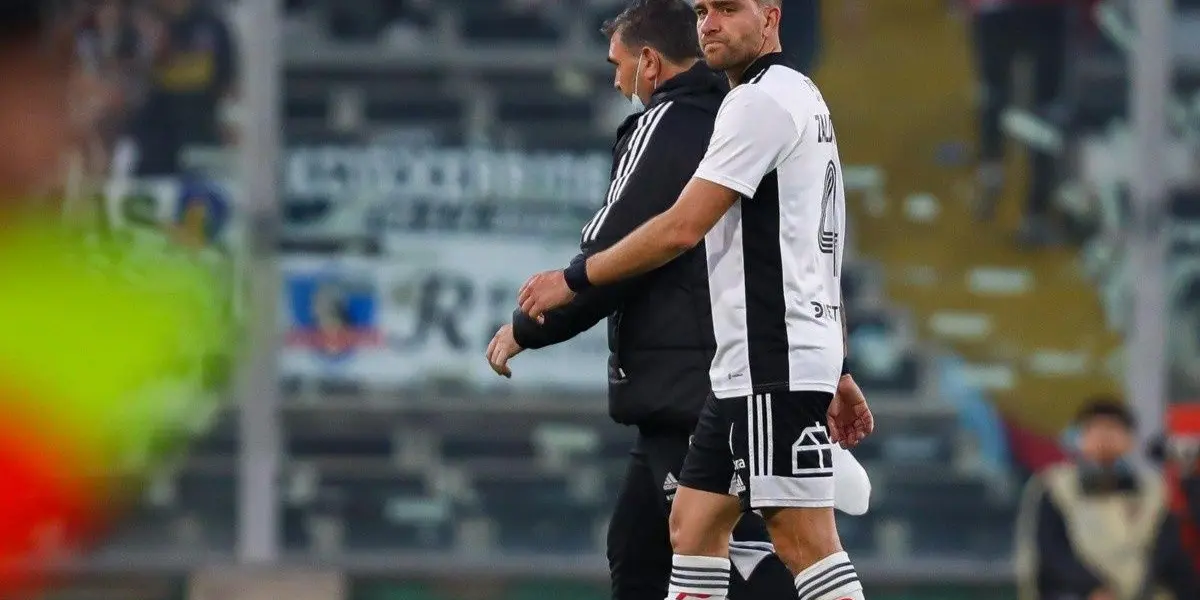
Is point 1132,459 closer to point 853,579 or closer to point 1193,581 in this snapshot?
point 1193,581

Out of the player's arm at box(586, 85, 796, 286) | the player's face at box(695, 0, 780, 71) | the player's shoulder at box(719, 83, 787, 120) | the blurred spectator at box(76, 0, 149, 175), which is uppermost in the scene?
the blurred spectator at box(76, 0, 149, 175)

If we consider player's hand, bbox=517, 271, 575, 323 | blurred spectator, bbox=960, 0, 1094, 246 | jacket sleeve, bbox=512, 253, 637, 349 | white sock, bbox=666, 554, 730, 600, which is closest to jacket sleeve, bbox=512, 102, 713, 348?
jacket sleeve, bbox=512, 253, 637, 349

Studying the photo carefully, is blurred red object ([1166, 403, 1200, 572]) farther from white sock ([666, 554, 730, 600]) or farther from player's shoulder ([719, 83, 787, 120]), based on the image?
player's shoulder ([719, 83, 787, 120])

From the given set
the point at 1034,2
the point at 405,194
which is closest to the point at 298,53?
the point at 405,194

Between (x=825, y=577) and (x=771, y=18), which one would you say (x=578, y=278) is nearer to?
(x=771, y=18)

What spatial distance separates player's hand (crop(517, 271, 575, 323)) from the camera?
4695 mm

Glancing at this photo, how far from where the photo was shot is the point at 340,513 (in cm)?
1148

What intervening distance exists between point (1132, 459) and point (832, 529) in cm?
706

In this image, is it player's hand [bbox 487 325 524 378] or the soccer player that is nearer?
the soccer player

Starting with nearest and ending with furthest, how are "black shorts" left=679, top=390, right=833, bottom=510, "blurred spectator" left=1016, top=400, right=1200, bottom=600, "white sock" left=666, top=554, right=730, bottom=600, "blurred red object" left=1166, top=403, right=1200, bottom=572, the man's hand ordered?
1. "black shorts" left=679, top=390, right=833, bottom=510
2. "white sock" left=666, top=554, right=730, bottom=600
3. the man's hand
4. "blurred spectator" left=1016, top=400, right=1200, bottom=600
5. "blurred red object" left=1166, top=403, right=1200, bottom=572

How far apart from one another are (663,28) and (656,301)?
689 millimetres

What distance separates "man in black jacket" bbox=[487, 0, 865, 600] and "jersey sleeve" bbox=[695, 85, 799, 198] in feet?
1.91

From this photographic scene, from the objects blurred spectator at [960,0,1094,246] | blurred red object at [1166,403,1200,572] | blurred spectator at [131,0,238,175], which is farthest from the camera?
blurred spectator at [960,0,1094,246]

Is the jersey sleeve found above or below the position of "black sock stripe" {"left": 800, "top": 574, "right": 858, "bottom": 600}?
above
